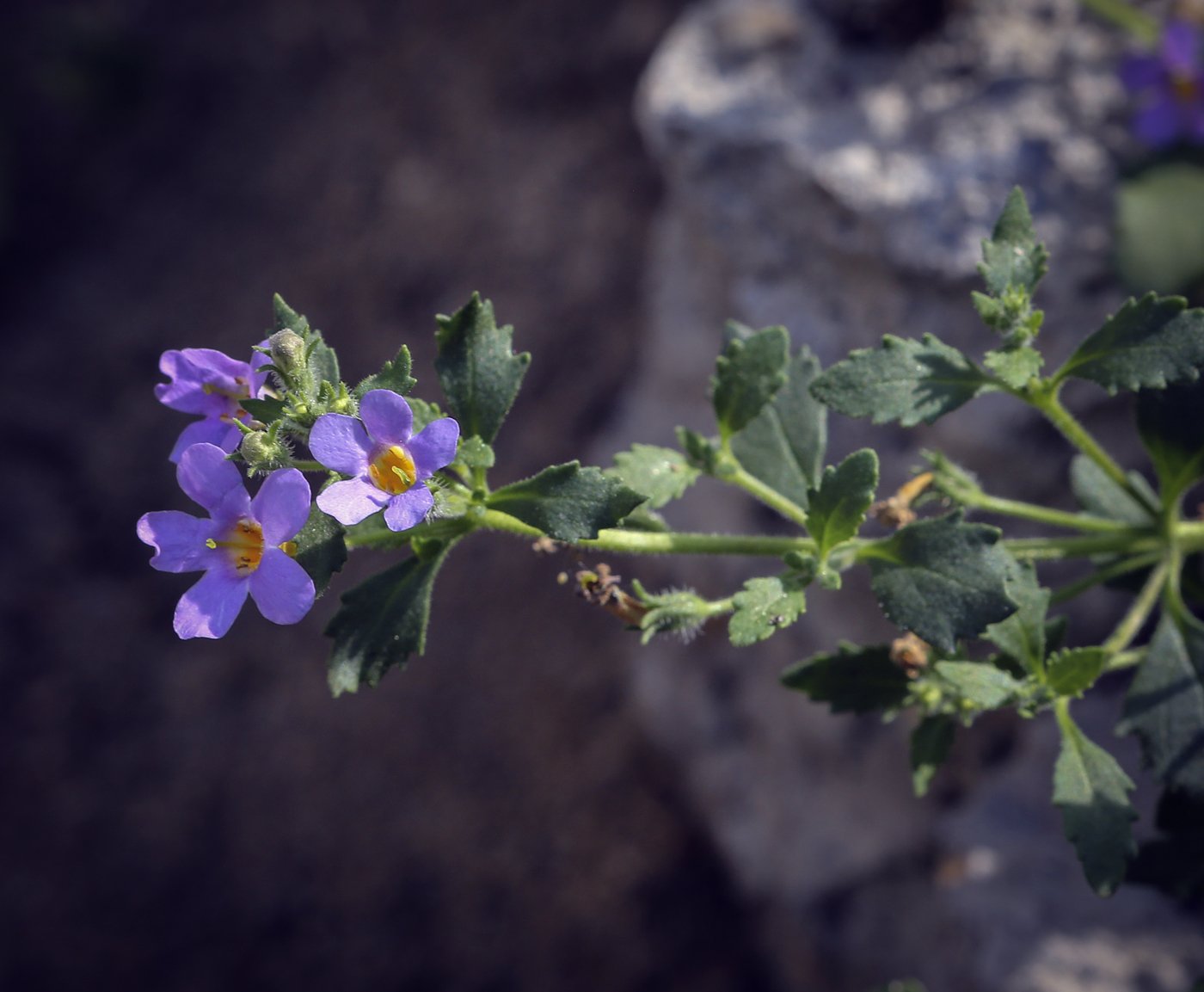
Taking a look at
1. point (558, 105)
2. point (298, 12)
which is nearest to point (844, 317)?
point (558, 105)

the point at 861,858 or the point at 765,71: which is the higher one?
the point at 765,71

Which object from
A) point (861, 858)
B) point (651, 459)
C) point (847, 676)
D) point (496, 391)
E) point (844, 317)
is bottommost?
point (861, 858)

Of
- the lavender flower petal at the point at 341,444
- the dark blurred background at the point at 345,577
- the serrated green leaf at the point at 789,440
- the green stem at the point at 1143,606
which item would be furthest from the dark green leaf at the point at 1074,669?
the dark blurred background at the point at 345,577

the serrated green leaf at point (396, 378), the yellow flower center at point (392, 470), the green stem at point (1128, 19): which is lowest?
the yellow flower center at point (392, 470)

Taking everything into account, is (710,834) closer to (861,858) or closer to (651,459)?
(861,858)

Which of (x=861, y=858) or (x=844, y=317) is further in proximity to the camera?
(x=861, y=858)

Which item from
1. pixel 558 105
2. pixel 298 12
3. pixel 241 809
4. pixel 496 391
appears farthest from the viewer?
pixel 298 12

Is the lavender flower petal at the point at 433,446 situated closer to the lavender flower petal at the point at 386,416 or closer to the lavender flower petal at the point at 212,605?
the lavender flower petal at the point at 386,416
